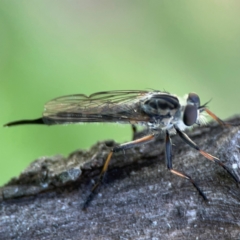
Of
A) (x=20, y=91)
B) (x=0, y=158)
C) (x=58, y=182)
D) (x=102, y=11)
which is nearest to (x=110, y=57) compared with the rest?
(x=102, y=11)

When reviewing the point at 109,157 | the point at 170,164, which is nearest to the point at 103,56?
the point at 109,157

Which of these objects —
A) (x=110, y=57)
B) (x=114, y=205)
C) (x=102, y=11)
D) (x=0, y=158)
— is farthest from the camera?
(x=102, y=11)

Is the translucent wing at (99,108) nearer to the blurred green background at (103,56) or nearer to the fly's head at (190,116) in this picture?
the fly's head at (190,116)

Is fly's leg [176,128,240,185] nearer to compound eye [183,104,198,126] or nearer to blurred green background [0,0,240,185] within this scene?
compound eye [183,104,198,126]

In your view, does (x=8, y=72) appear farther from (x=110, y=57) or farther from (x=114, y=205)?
(x=114, y=205)

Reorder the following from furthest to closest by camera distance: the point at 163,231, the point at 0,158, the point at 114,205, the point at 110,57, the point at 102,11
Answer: the point at 102,11
the point at 110,57
the point at 0,158
the point at 114,205
the point at 163,231

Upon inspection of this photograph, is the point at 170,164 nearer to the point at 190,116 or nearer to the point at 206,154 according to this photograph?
the point at 206,154

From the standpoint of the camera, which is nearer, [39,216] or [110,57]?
[39,216]
